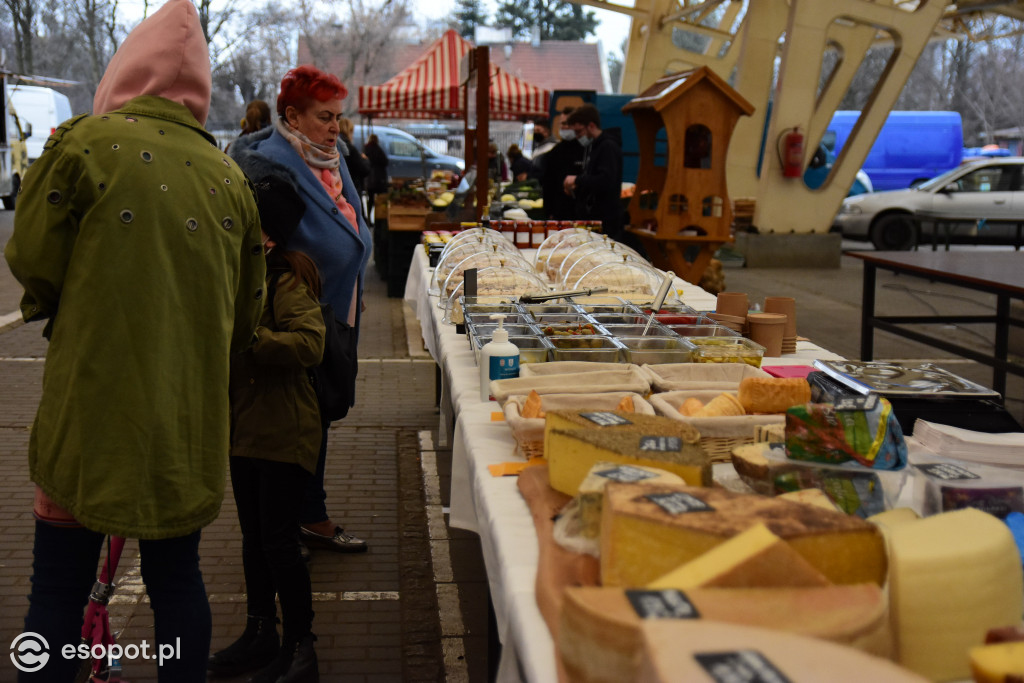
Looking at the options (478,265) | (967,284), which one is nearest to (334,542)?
(478,265)

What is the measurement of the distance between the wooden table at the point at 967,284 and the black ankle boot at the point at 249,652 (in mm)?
4108

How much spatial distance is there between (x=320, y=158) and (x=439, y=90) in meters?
13.7

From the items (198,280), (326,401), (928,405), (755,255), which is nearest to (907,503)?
(928,405)

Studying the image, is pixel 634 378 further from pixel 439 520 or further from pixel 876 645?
pixel 439 520

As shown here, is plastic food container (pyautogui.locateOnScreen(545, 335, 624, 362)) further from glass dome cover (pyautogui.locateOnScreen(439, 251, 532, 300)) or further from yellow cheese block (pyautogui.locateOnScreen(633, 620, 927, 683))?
yellow cheese block (pyautogui.locateOnScreen(633, 620, 927, 683))

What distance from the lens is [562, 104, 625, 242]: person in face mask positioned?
780cm

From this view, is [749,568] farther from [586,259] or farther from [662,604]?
A: [586,259]

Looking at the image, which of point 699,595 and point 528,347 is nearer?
point 699,595

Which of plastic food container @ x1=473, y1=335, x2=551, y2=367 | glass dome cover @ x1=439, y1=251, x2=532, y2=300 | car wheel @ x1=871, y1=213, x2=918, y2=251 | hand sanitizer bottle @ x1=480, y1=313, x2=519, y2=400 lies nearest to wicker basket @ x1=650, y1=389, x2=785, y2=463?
hand sanitizer bottle @ x1=480, y1=313, x2=519, y2=400

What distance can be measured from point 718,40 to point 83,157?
18713 mm

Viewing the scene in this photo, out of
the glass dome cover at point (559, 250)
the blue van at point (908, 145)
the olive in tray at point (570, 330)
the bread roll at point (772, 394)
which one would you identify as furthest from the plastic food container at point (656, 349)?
the blue van at point (908, 145)

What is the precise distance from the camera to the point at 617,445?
1894 mm

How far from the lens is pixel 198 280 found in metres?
2.28

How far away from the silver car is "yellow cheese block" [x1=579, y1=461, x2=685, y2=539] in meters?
15.8
